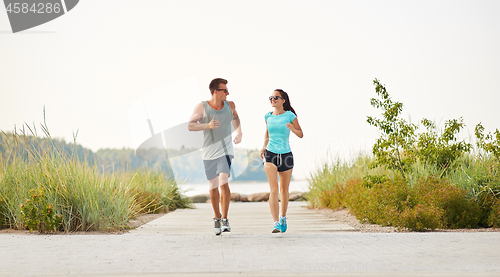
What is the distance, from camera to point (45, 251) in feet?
21.6

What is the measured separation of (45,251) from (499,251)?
5996 mm

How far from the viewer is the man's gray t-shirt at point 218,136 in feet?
25.5

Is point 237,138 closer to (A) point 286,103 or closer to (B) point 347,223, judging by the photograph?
(A) point 286,103

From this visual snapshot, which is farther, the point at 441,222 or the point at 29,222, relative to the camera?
the point at 441,222

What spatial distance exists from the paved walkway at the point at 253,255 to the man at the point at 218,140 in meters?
0.60

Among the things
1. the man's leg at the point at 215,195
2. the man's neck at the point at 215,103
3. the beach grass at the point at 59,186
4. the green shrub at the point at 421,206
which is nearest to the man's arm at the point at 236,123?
the man's neck at the point at 215,103

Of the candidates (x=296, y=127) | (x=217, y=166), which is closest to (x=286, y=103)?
(x=296, y=127)

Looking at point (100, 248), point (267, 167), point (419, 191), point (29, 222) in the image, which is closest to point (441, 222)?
point (419, 191)

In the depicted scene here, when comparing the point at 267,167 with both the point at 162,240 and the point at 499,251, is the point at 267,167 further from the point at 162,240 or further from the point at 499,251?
the point at 499,251

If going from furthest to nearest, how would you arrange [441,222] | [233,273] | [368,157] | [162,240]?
1. [368,157]
2. [441,222]
3. [162,240]
4. [233,273]

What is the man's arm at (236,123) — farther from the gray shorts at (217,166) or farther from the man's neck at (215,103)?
the gray shorts at (217,166)

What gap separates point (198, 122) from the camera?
26.0 ft

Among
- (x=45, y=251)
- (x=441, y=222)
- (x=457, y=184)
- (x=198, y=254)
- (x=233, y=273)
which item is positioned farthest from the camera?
(x=457, y=184)

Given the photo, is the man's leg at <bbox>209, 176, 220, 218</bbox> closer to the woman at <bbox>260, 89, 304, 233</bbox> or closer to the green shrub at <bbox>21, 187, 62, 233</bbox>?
the woman at <bbox>260, 89, 304, 233</bbox>
